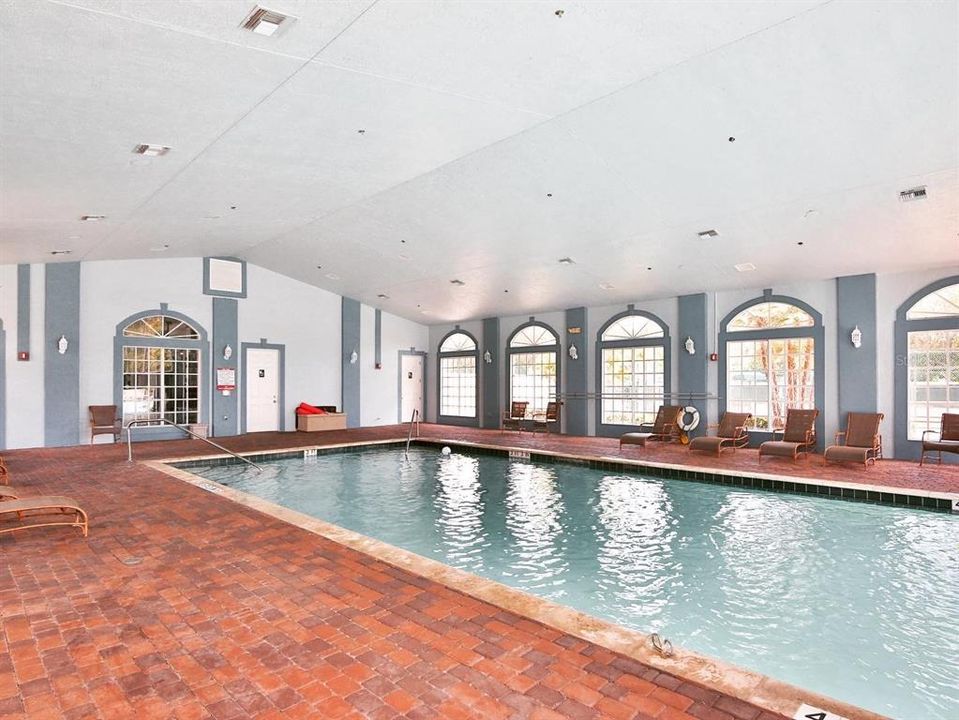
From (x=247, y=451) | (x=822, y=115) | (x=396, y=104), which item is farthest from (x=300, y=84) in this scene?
(x=247, y=451)

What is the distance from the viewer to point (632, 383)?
41.1ft

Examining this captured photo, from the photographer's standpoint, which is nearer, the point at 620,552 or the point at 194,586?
the point at 194,586

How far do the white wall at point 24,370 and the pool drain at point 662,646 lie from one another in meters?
11.7

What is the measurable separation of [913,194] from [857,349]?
3646 mm

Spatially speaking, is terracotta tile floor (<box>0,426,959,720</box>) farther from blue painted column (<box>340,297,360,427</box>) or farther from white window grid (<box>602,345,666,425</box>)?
blue painted column (<box>340,297,360,427</box>)

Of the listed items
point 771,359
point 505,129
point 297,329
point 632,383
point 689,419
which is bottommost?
point 689,419

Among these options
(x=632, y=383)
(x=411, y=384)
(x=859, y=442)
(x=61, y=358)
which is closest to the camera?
(x=859, y=442)

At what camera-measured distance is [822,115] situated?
5285mm

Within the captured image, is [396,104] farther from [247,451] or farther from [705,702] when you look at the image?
[247,451]

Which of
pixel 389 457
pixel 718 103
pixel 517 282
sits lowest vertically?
pixel 389 457

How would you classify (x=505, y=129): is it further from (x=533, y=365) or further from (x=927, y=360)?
(x=533, y=365)

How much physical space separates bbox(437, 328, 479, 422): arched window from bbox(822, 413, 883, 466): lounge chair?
875cm

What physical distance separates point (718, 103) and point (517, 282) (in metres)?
6.59

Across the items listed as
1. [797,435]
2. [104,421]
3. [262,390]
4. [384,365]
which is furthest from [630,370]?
[104,421]
